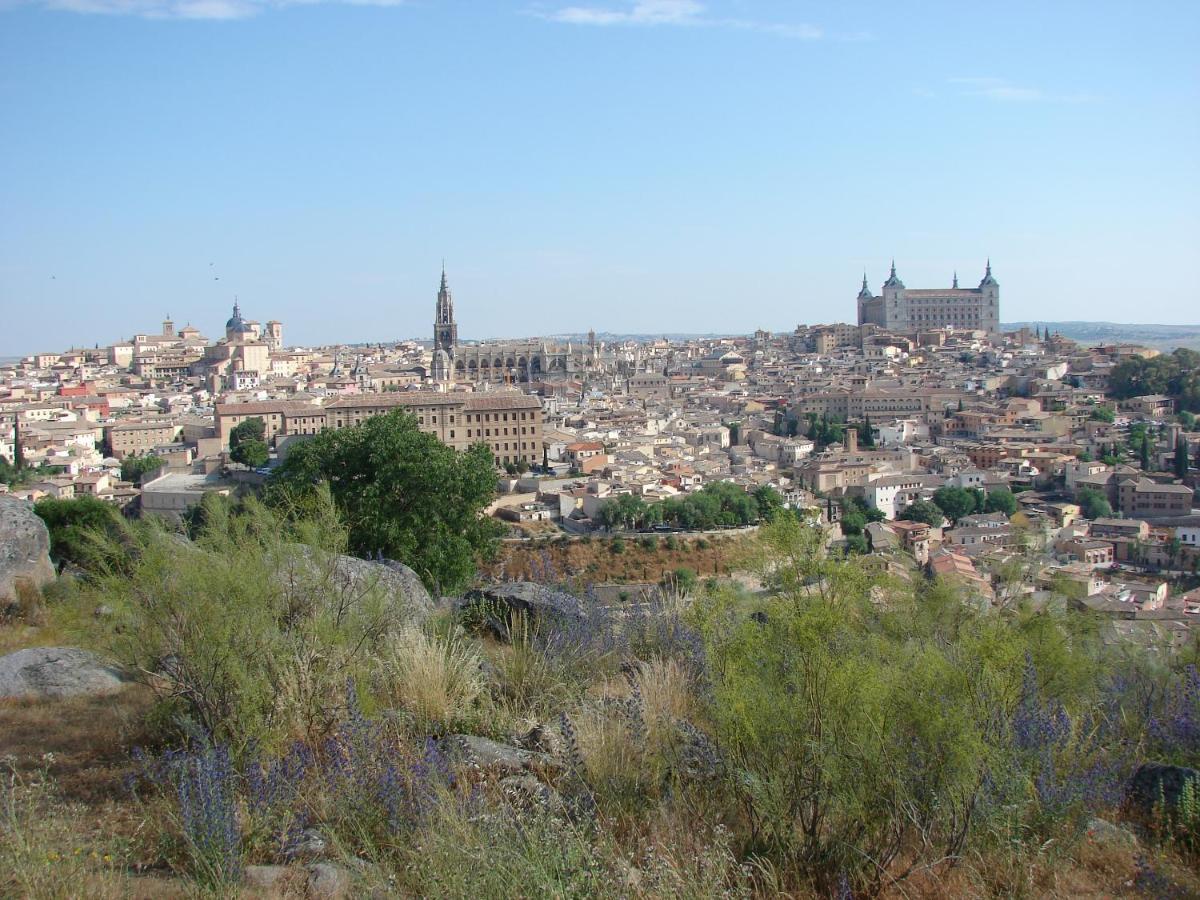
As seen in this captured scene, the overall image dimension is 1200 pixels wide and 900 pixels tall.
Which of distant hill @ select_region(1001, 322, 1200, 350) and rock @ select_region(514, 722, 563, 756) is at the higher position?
distant hill @ select_region(1001, 322, 1200, 350)

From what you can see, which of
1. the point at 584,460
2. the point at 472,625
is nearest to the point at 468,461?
the point at 472,625

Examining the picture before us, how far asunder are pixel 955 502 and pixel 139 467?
81.3 ft

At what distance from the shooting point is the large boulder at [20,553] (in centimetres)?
639

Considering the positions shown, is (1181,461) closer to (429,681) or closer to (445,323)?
(429,681)

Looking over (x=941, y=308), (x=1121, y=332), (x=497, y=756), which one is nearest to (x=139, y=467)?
(x=497, y=756)

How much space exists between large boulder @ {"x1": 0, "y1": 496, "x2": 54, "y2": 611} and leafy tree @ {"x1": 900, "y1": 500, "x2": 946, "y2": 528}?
25577 millimetres

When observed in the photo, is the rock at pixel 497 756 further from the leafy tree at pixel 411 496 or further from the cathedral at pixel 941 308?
the cathedral at pixel 941 308

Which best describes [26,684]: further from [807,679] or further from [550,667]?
[807,679]

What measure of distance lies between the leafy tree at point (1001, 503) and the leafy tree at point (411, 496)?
2342cm

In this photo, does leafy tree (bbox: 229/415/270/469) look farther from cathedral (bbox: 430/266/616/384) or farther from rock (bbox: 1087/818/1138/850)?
rock (bbox: 1087/818/1138/850)

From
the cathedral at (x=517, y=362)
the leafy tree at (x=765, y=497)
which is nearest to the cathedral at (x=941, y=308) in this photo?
the cathedral at (x=517, y=362)

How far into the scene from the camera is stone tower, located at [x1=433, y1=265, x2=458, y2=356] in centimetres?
7144

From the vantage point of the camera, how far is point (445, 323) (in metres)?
72.0

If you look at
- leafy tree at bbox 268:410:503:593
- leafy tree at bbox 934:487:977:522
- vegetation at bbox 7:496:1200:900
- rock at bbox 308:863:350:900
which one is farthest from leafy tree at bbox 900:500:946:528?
rock at bbox 308:863:350:900
